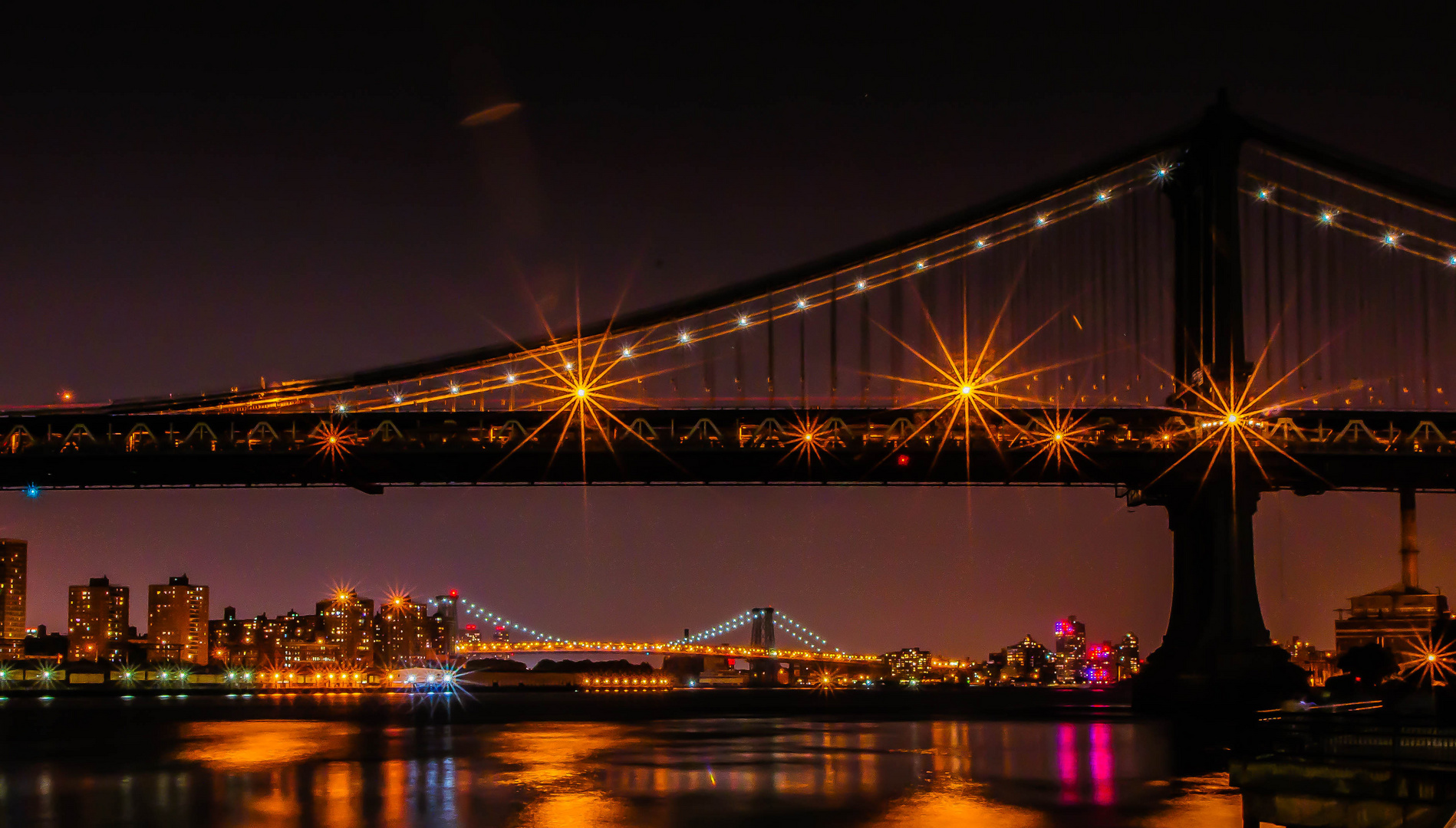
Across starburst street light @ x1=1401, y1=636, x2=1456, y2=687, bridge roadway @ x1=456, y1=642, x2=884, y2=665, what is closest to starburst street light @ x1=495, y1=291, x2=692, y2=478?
starburst street light @ x1=1401, y1=636, x2=1456, y2=687

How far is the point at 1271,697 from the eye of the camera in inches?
1933

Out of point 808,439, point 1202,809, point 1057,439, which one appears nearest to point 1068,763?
→ point 1202,809

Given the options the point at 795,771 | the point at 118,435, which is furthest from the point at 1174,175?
the point at 118,435

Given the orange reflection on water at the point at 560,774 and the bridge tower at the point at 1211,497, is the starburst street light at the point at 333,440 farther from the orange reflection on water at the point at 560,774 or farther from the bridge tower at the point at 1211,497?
the bridge tower at the point at 1211,497

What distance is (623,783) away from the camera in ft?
90.9

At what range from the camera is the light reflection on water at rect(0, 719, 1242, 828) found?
2264 centimetres

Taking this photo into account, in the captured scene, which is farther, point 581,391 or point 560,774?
point 581,391

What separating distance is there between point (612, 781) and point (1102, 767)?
10.1 metres

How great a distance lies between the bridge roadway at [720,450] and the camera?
56.7 m

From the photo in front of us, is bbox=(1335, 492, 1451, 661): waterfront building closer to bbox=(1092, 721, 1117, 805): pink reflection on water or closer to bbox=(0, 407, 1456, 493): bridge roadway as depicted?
bbox=(0, 407, 1456, 493): bridge roadway

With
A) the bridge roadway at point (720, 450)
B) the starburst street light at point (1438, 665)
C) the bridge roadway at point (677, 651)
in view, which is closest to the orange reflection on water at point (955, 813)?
the starburst street light at point (1438, 665)

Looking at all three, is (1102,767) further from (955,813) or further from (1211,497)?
(1211,497)

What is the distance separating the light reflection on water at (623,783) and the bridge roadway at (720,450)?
1488cm

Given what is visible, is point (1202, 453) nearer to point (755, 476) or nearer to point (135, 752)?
point (755, 476)
